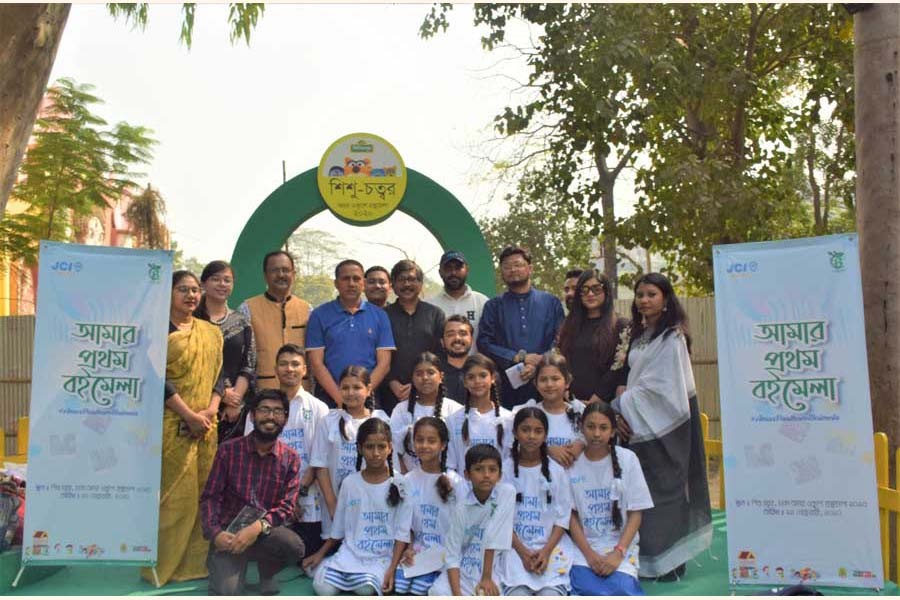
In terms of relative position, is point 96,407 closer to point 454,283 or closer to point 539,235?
point 454,283

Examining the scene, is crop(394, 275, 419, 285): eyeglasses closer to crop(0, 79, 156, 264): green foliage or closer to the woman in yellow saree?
the woman in yellow saree

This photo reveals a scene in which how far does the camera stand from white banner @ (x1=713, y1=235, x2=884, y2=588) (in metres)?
4.70

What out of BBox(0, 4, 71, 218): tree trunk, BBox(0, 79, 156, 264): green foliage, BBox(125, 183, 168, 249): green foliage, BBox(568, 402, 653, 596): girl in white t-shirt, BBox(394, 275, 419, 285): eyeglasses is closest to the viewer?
BBox(568, 402, 653, 596): girl in white t-shirt

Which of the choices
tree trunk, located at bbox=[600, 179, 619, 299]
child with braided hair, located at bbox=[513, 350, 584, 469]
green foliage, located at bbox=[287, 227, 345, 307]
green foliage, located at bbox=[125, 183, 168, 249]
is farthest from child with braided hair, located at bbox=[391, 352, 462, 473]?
green foliage, located at bbox=[287, 227, 345, 307]

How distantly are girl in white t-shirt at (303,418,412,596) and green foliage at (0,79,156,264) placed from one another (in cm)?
1342

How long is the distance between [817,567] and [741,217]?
19.4 ft

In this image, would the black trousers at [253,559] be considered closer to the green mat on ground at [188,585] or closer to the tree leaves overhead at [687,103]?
the green mat on ground at [188,585]

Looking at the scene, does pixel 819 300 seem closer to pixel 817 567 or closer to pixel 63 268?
pixel 817 567

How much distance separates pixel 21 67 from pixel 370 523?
3.48 meters

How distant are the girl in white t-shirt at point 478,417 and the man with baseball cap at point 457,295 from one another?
976 millimetres

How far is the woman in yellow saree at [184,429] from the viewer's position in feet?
17.9

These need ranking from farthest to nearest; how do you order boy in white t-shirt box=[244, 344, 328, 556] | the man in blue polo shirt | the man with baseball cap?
1. the man with baseball cap
2. the man in blue polo shirt
3. boy in white t-shirt box=[244, 344, 328, 556]

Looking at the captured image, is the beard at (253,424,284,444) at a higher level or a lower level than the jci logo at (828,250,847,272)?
lower

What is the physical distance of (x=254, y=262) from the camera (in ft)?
26.1
